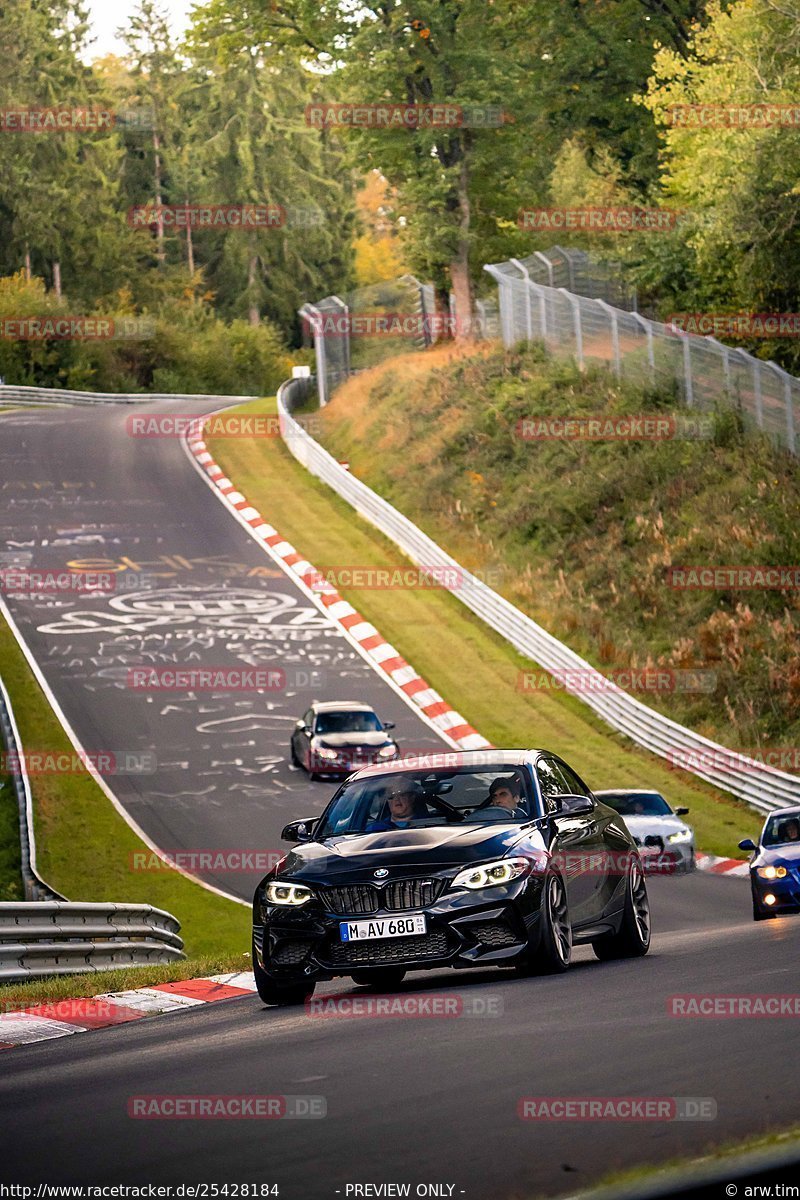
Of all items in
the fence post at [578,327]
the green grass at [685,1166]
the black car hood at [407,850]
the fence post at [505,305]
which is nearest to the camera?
the green grass at [685,1166]

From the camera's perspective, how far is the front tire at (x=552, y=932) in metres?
10.4

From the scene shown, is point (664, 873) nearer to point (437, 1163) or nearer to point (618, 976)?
point (618, 976)

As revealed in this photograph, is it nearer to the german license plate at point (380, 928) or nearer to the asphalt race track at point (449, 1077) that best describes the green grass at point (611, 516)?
the asphalt race track at point (449, 1077)

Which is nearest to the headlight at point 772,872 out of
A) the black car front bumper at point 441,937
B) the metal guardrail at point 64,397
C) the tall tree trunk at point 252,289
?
the black car front bumper at point 441,937

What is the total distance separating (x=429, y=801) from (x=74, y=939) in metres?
4.95

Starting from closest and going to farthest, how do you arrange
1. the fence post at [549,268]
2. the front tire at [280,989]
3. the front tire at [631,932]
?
the front tire at [280,989] → the front tire at [631,932] → the fence post at [549,268]

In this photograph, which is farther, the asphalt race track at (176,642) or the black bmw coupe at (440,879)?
the asphalt race track at (176,642)

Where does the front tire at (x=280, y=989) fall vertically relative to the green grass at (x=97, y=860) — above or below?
above

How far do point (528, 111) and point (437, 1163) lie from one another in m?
51.8

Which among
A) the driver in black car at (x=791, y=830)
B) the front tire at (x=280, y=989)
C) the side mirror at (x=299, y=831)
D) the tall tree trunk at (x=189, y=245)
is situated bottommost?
the driver in black car at (x=791, y=830)

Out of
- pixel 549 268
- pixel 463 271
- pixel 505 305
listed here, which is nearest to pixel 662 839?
pixel 505 305

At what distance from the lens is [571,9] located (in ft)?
200

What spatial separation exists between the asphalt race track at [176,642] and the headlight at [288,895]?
11.0m

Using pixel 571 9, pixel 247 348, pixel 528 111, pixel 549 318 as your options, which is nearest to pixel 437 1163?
pixel 549 318
